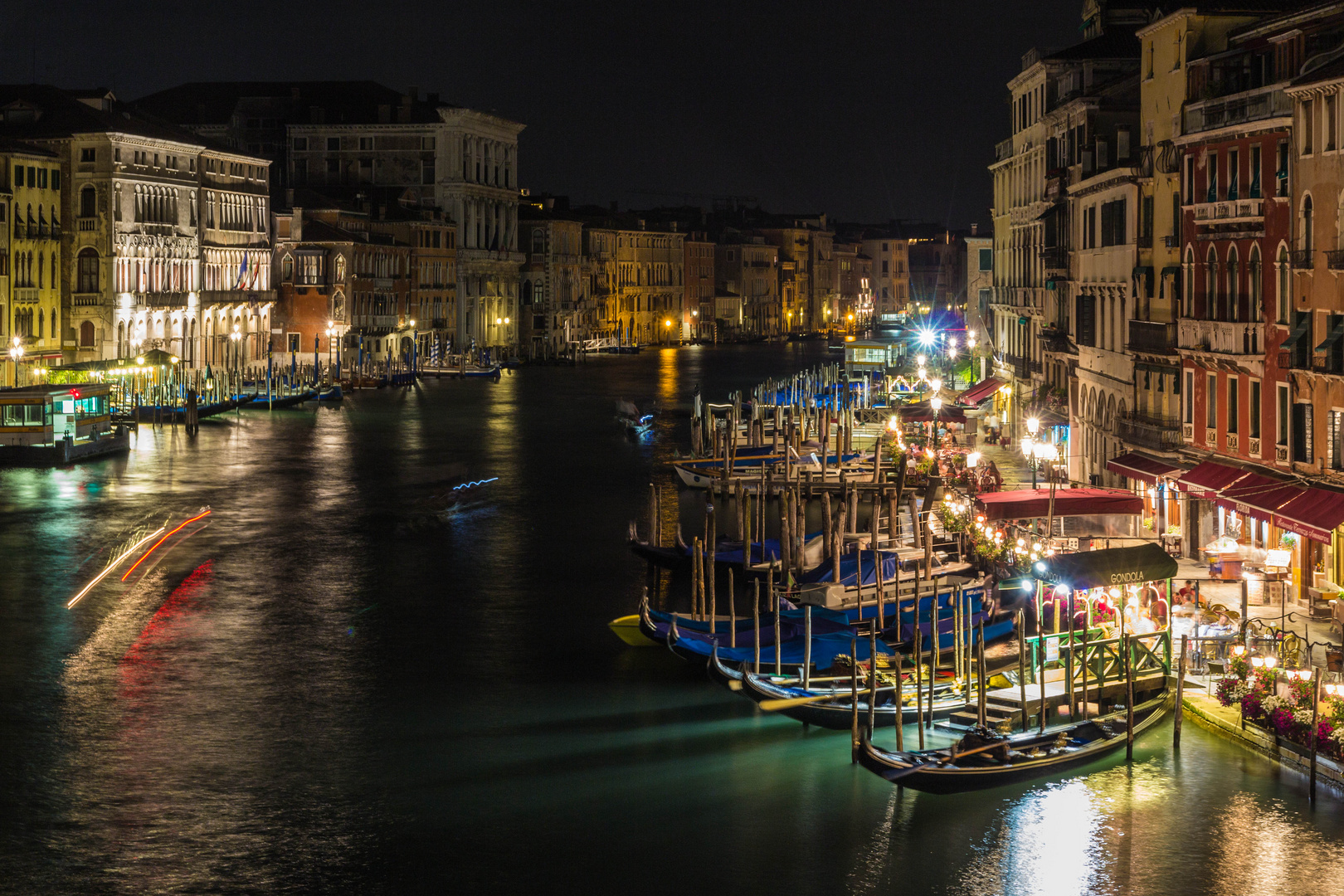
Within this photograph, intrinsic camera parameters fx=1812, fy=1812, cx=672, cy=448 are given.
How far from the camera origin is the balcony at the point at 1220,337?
26406mm

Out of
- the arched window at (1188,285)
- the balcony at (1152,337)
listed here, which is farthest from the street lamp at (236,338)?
the arched window at (1188,285)

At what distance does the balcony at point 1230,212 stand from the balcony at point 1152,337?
2.19 meters

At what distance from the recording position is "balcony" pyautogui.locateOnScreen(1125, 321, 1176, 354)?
30.2 meters

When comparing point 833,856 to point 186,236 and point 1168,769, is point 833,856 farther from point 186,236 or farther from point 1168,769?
point 186,236

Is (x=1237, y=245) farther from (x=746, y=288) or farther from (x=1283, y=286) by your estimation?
(x=746, y=288)

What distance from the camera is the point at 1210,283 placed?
28438 millimetres

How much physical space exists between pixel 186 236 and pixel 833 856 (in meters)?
66.0

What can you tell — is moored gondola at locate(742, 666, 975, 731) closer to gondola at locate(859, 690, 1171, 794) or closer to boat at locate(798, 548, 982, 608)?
gondola at locate(859, 690, 1171, 794)

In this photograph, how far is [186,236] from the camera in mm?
79125

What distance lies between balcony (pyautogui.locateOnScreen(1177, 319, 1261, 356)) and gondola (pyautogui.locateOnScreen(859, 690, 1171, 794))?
8190 mm

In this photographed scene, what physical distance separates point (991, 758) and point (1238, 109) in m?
12.2

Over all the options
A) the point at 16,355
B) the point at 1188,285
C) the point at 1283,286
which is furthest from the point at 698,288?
the point at 1283,286

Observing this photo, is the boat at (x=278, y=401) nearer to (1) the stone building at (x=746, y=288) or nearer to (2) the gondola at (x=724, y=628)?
(2) the gondola at (x=724, y=628)

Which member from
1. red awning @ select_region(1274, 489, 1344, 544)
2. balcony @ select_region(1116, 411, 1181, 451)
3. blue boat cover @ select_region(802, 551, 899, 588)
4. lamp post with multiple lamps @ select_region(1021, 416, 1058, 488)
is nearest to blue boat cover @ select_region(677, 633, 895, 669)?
blue boat cover @ select_region(802, 551, 899, 588)
